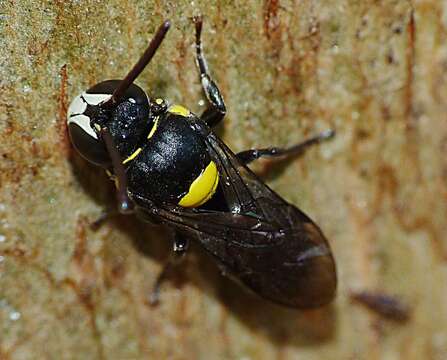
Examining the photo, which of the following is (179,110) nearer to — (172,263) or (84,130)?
(84,130)

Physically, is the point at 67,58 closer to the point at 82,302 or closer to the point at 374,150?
the point at 82,302

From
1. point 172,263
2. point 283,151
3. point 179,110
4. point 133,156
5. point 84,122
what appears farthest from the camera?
point 172,263

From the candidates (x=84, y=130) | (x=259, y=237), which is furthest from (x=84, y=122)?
(x=259, y=237)

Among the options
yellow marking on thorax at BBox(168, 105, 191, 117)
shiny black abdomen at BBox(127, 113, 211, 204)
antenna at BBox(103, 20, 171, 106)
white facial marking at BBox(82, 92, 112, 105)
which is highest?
antenna at BBox(103, 20, 171, 106)

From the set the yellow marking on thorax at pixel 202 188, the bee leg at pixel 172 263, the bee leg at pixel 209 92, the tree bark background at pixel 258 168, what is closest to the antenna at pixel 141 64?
the tree bark background at pixel 258 168

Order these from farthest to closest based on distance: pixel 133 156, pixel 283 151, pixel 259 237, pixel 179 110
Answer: pixel 283 151, pixel 259 237, pixel 179 110, pixel 133 156

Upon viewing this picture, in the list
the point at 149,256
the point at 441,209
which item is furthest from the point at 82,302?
the point at 441,209

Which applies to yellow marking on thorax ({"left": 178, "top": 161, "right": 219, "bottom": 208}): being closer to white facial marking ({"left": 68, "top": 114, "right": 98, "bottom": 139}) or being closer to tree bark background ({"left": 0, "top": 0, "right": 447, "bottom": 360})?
tree bark background ({"left": 0, "top": 0, "right": 447, "bottom": 360})

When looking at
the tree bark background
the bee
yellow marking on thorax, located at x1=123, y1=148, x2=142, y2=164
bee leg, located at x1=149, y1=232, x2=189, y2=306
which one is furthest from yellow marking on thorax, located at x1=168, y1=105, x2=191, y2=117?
bee leg, located at x1=149, y1=232, x2=189, y2=306
